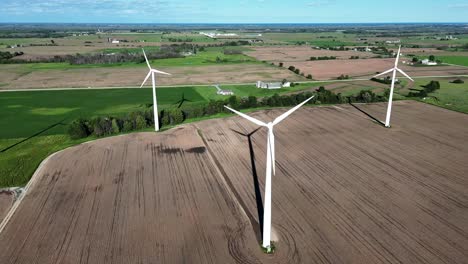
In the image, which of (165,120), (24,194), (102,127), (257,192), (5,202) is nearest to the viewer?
(5,202)

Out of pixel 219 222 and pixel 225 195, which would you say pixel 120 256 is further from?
pixel 225 195

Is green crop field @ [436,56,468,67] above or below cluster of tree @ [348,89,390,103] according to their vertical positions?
above

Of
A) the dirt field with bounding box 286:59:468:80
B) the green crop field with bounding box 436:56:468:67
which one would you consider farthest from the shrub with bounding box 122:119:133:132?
the green crop field with bounding box 436:56:468:67

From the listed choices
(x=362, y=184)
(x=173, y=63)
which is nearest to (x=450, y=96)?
(x=362, y=184)

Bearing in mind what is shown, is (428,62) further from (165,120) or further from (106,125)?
(106,125)

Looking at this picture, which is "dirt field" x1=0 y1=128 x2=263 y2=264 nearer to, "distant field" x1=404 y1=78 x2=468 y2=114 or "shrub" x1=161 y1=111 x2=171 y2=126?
"shrub" x1=161 y1=111 x2=171 y2=126

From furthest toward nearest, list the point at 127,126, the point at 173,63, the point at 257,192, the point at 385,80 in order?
the point at 173,63 < the point at 385,80 < the point at 127,126 < the point at 257,192
